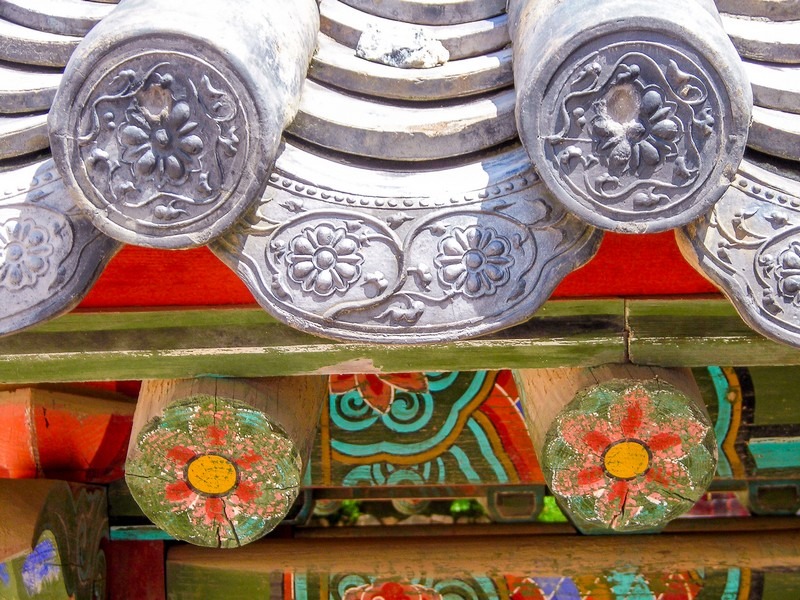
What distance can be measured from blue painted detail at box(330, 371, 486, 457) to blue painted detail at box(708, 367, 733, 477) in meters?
0.56

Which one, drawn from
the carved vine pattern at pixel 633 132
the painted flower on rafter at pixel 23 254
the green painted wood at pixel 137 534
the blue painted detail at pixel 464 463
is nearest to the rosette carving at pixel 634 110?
the carved vine pattern at pixel 633 132

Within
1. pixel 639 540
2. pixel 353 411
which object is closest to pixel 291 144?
pixel 353 411

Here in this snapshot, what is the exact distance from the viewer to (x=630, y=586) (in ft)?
6.79

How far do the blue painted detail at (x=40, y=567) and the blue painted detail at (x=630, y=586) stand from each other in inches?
51.4

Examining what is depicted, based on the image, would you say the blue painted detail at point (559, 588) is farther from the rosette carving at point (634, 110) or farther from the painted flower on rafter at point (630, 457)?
the rosette carving at point (634, 110)

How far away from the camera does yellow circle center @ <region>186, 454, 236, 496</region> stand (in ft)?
5.15

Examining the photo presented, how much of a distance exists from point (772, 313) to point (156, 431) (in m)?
1.05

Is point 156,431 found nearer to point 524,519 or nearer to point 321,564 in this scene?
point 321,564

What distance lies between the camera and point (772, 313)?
113 centimetres

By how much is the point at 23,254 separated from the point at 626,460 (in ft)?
3.58

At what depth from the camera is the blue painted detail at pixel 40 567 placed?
183 centimetres

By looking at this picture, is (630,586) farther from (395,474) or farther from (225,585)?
(225,585)

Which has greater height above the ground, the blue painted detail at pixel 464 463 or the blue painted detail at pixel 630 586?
the blue painted detail at pixel 464 463

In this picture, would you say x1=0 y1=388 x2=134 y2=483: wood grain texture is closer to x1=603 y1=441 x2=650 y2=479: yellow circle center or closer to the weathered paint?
the weathered paint
